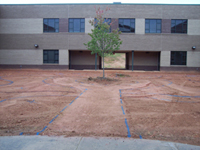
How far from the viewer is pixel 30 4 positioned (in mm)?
25672

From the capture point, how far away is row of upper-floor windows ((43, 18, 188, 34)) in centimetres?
2571

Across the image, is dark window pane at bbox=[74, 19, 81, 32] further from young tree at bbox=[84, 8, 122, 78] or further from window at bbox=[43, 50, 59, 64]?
young tree at bbox=[84, 8, 122, 78]

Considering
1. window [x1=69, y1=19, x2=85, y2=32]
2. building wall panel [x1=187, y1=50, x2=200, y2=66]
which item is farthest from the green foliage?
building wall panel [x1=187, y1=50, x2=200, y2=66]

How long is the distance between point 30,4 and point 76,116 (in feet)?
79.1

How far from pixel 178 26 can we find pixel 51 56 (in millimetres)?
18526

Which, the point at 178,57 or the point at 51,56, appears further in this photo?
the point at 51,56

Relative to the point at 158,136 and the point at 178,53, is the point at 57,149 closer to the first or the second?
the point at 158,136

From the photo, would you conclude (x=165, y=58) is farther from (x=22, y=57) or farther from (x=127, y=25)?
(x=22, y=57)

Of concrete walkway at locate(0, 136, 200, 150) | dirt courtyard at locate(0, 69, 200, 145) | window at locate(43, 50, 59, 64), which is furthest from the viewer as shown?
window at locate(43, 50, 59, 64)

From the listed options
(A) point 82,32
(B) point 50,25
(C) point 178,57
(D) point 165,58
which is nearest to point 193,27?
(C) point 178,57

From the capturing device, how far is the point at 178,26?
2592 centimetres

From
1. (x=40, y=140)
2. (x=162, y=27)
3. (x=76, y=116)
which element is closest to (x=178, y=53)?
(x=162, y=27)

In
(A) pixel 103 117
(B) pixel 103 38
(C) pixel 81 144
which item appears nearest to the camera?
(C) pixel 81 144

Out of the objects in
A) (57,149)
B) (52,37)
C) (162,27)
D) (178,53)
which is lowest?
(57,149)
